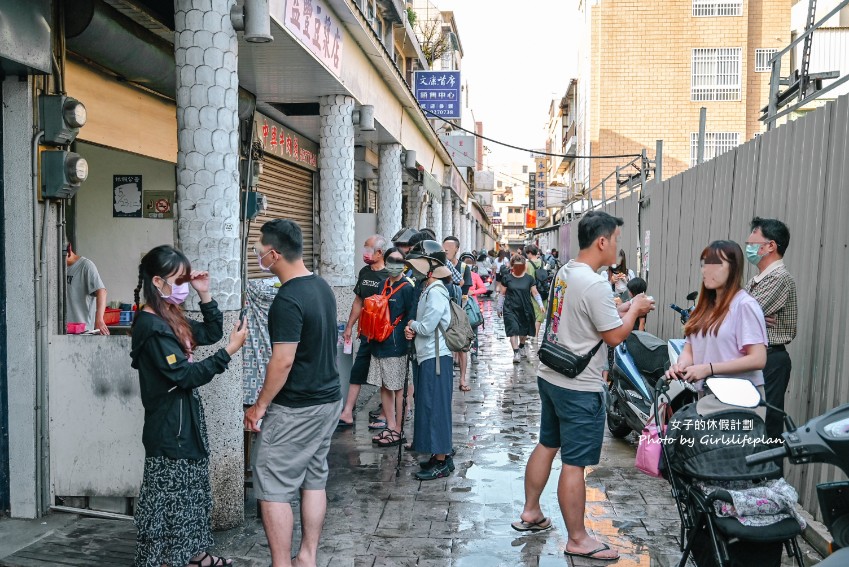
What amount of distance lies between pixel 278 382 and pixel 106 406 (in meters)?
1.85

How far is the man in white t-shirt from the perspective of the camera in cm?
468

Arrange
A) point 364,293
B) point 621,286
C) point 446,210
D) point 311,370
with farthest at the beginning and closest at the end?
point 446,210 < point 621,286 < point 364,293 < point 311,370

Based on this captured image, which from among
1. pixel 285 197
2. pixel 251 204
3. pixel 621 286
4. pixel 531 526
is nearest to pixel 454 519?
pixel 531 526

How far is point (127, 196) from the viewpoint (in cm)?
959

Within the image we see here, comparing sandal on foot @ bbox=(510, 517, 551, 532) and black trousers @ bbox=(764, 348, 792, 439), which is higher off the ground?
black trousers @ bbox=(764, 348, 792, 439)

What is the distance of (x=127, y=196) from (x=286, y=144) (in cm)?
350

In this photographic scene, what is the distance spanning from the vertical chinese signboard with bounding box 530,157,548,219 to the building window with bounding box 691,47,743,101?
26438 millimetres

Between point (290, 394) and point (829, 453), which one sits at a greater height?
point (829, 453)

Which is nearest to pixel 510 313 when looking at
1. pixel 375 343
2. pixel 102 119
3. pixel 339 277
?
pixel 339 277

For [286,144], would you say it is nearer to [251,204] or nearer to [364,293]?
[251,204]

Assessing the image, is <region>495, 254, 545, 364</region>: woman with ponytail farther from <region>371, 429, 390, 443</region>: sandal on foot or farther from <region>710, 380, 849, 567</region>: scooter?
<region>710, 380, 849, 567</region>: scooter

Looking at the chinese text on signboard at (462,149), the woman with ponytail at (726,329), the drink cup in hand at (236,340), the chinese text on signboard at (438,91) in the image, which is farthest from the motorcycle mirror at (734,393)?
the chinese text on signboard at (462,149)

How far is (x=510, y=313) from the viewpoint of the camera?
13.0m

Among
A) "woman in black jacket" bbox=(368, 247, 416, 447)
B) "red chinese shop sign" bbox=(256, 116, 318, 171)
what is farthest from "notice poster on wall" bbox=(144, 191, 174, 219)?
"woman in black jacket" bbox=(368, 247, 416, 447)
